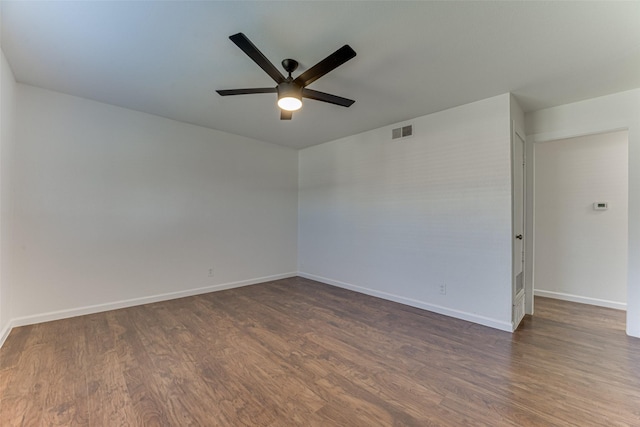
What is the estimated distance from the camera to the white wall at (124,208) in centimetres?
312

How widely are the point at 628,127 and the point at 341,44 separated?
10.7 feet

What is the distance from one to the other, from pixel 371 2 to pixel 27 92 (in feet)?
12.6

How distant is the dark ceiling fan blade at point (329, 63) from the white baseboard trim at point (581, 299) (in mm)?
4794

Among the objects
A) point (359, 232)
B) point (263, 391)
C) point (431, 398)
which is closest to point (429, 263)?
point (359, 232)

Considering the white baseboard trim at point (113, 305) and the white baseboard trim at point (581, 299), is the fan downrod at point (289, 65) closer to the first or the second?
the white baseboard trim at point (113, 305)

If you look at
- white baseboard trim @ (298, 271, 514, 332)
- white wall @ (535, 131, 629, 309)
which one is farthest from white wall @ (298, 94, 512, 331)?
white wall @ (535, 131, 629, 309)

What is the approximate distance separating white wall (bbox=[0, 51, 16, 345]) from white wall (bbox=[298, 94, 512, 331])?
407cm

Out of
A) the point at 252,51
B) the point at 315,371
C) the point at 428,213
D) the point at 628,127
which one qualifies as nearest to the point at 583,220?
the point at 628,127

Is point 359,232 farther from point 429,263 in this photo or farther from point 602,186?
point 602,186

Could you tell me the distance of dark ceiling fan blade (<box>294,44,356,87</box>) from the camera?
1830mm

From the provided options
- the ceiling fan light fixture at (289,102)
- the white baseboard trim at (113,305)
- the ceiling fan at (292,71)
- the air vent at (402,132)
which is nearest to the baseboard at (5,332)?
the white baseboard trim at (113,305)

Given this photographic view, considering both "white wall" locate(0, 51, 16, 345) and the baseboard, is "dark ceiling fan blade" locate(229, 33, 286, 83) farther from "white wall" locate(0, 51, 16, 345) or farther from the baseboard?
the baseboard

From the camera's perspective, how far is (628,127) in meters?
2.92

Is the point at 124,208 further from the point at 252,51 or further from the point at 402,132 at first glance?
the point at 402,132
